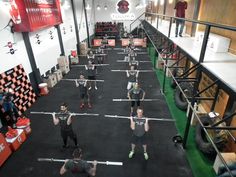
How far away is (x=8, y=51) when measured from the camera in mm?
8719

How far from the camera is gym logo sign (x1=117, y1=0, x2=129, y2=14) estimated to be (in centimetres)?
2552

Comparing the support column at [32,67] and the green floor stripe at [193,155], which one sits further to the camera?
the support column at [32,67]

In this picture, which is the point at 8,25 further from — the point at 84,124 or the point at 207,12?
the point at 207,12

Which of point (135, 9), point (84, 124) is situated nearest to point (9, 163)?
point (84, 124)

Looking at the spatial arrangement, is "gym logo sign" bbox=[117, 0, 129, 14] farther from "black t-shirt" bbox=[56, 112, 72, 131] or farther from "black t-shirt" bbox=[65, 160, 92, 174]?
"black t-shirt" bbox=[65, 160, 92, 174]

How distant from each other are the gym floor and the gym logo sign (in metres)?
18.7

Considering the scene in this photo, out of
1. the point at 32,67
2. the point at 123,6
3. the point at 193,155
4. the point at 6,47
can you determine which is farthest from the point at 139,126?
the point at 123,6

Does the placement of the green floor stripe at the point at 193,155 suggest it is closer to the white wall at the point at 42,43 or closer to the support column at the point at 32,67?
the support column at the point at 32,67

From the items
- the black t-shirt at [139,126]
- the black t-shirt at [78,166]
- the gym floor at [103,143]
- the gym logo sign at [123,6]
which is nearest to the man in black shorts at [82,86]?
the gym floor at [103,143]

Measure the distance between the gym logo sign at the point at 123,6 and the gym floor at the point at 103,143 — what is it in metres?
18.7

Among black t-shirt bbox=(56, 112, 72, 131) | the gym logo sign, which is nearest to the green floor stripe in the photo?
black t-shirt bbox=(56, 112, 72, 131)

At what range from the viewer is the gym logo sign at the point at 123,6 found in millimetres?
25523

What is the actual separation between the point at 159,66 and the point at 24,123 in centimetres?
1078

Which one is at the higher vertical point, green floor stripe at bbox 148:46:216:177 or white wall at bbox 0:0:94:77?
white wall at bbox 0:0:94:77
